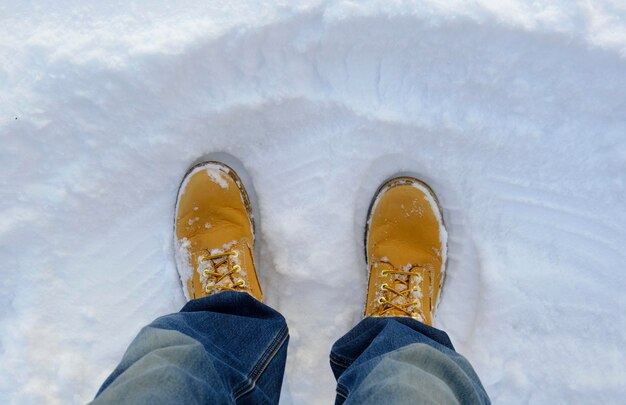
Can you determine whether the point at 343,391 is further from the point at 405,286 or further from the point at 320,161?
the point at 320,161

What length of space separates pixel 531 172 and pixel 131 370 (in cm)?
93

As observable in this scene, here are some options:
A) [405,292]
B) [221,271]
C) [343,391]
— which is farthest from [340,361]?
[221,271]

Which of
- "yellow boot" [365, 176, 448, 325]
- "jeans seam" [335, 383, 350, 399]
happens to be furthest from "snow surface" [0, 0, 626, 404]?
"jeans seam" [335, 383, 350, 399]

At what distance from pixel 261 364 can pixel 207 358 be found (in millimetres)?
155

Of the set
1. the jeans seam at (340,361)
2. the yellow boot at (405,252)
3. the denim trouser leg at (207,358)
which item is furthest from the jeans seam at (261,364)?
the yellow boot at (405,252)

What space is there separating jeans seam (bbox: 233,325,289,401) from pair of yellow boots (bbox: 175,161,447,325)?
0.18 meters

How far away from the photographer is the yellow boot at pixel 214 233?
1134mm

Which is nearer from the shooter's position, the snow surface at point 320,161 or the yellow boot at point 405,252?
the snow surface at point 320,161

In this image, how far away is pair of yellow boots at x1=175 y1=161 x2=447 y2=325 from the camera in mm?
1134

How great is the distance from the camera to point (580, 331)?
112 cm

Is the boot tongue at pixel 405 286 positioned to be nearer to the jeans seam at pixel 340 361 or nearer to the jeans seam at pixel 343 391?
the jeans seam at pixel 340 361

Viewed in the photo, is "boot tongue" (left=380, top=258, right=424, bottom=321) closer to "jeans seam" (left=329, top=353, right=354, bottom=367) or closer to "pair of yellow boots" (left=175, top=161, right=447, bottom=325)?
"pair of yellow boots" (left=175, top=161, right=447, bottom=325)

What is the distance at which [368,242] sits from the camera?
1.16 meters

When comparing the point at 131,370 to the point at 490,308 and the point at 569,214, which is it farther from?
the point at 569,214
